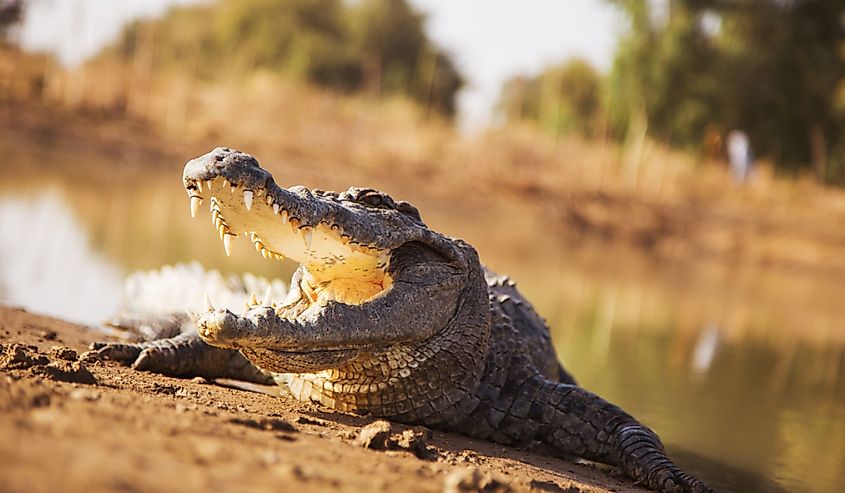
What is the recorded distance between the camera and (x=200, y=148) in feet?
68.3

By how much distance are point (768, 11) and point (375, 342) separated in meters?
31.0

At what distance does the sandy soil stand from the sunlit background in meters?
1.54

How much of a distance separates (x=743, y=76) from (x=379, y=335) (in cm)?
2934

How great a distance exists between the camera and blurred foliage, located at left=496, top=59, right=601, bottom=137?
39.1m

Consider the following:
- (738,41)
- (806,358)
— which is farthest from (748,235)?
(806,358)

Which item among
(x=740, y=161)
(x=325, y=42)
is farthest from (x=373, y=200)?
(x=325, y=42)

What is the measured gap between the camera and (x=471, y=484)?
2.41m

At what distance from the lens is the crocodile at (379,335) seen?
2990 mm

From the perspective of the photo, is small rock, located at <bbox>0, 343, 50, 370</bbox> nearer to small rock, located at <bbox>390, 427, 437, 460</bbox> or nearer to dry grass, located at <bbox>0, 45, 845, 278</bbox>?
small rock, located at <bbox>390, 427, 437, 460</bbox>

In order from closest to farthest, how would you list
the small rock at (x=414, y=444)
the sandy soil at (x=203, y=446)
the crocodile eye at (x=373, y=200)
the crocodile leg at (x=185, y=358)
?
the sandy soil at (x=203, y=446), the small rock at (x=414, y=444), the crocodile eye at (x=373, y=200), the crocodile leg at (x=185, y=358)

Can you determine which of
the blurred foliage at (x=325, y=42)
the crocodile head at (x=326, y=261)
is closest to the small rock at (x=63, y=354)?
the crocodile head at (x=326, y=261)

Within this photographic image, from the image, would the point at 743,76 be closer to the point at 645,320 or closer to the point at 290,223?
the point at 645,320

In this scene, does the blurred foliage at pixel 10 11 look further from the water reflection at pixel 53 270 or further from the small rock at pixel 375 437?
the small rock at pixel 375 437

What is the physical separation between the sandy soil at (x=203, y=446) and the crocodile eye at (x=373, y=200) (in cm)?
87
